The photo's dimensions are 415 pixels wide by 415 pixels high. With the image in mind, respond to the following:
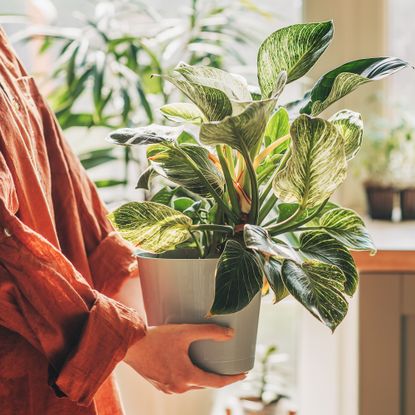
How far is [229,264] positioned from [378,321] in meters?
0.85

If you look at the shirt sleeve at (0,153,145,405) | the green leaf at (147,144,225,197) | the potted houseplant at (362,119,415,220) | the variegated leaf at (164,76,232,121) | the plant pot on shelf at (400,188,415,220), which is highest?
the variegated leaf at (164,76,232,121)

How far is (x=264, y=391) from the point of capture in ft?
5.48

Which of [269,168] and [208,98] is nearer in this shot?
[208,98]

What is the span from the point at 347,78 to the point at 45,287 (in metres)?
0.37

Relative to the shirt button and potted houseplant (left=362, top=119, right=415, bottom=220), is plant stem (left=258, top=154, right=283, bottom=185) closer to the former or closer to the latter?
the shirt button

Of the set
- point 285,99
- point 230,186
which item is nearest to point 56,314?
point 230,186

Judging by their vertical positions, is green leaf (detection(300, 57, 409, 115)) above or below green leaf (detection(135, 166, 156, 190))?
above

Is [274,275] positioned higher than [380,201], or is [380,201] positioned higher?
[274,275]

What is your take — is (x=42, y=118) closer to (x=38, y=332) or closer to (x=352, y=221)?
(x=38, y=332)

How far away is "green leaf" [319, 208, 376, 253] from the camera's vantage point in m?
0.79

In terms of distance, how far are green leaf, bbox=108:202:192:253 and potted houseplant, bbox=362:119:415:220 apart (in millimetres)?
1075

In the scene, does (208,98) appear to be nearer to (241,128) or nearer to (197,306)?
(241,128)

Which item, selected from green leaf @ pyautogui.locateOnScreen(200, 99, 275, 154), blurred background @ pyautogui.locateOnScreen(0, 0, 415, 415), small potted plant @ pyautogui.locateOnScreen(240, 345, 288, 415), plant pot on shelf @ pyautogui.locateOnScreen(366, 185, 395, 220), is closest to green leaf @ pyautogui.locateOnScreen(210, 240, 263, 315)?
green leaf @ pyautogui.locateOnScreen(200, 99, 275, 154)

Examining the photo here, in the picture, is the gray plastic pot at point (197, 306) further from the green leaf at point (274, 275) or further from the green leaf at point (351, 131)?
the green leaf at point (351, 131)
